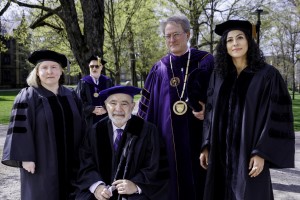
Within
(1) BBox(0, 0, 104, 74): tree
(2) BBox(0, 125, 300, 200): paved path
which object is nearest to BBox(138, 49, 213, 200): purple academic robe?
(2) BBox(0, 125, 300, 200): paved path

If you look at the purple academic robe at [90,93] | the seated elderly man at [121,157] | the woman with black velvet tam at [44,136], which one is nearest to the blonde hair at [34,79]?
the woman with black velvet tam at [44,136]

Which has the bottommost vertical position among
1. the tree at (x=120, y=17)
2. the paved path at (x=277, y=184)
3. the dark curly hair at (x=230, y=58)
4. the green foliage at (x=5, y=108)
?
the paved path at (x=277, y=184)

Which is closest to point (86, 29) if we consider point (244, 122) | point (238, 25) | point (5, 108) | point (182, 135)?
point (182, 135)

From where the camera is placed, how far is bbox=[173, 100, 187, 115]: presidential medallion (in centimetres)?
358

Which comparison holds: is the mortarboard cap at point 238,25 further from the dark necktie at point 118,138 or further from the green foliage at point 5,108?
the green foliage at point 5,108

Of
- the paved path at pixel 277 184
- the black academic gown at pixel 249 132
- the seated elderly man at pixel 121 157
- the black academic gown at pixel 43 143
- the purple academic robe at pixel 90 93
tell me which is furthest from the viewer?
the purple academic robe at pixel 90 93

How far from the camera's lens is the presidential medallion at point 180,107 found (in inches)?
141

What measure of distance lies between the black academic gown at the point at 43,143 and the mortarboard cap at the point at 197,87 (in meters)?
1.27

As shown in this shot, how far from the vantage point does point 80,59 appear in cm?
769

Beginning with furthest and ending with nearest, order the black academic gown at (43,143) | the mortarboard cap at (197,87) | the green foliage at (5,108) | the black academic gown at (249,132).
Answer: the green foliage at (5,108), the mortarboard cap at (197,87), the black academic gown at (43,143), the black academic gown at (249,132)

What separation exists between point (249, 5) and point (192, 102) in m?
15.6

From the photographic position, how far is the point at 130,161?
3121mm

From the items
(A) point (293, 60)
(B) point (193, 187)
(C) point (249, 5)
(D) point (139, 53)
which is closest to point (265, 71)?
(B) point (193, 187)

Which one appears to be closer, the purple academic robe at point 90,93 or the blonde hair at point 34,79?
the blonde hair at point 34,79
